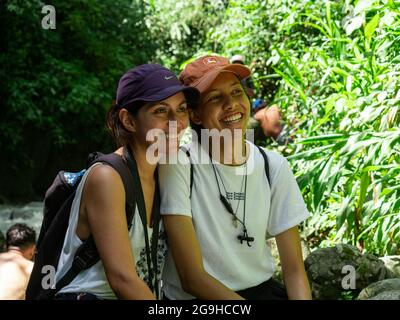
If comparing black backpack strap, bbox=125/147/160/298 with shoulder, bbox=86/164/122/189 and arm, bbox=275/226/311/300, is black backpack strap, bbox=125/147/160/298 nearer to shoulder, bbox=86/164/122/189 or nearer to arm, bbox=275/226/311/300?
shoulder, bbox=86/164/122/189

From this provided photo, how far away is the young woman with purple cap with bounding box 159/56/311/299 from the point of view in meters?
2.48

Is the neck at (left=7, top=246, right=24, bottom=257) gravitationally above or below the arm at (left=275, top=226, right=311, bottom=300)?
above

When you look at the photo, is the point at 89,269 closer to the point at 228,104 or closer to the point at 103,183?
the point at 103,183

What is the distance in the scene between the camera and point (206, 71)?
261 centimetres

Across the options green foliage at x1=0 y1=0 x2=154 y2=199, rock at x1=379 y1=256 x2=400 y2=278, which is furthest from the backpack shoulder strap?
green foliage at x1=0 y1=0 x2=154 y2=199

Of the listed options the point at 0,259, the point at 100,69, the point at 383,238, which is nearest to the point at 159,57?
the point at 100,69

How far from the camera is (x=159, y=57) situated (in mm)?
11023

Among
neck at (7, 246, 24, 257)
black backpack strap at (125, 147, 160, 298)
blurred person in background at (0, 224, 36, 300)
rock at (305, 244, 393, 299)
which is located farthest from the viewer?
neck at (7, 246, 24, 257)

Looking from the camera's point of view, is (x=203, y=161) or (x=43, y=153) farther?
(x=43, y=153)

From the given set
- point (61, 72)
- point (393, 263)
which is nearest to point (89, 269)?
point (393, 263)

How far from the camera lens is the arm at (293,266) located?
2.58 metres

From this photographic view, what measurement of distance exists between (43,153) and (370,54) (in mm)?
6758

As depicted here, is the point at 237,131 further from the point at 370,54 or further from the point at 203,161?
the point at 370,54

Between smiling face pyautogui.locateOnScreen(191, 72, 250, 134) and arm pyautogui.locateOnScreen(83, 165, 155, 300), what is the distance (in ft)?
1.71
